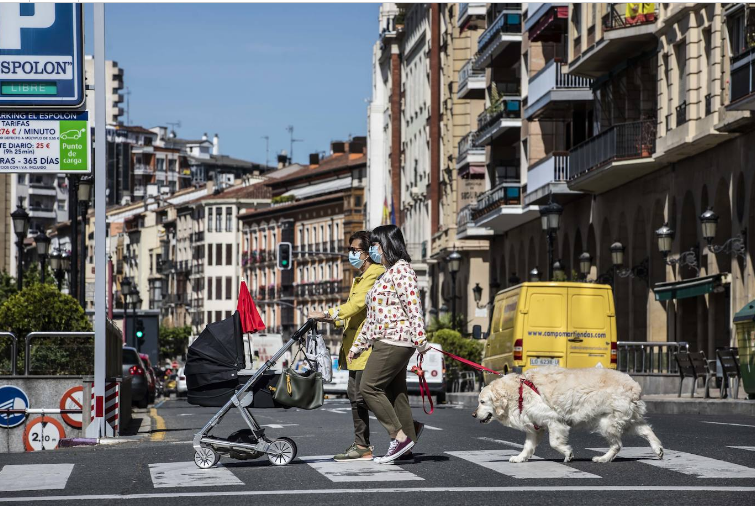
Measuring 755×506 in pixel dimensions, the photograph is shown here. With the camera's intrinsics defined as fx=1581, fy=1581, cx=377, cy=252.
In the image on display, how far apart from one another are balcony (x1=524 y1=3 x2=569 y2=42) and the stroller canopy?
132 feet

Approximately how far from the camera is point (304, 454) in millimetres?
14633

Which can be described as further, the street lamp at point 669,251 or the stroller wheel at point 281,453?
the street lamp at point 669,251

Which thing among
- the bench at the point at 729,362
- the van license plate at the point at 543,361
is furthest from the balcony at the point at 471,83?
the van license plate at the point at 543,361

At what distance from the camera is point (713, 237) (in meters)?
36.6

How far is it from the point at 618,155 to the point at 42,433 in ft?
85.5

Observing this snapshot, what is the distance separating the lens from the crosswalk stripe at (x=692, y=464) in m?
11.8

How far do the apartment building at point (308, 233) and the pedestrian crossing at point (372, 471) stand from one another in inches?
4437

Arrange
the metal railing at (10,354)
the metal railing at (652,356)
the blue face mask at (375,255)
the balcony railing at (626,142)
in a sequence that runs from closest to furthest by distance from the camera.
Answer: the blue face mask at (375,255) → the metal railing at (10,354) → the metal railing at (652,356) → the balcony railing at (626,142)

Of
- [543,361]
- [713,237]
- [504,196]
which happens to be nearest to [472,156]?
[504,196]

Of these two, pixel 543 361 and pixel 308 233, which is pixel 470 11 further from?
pixel 308 233

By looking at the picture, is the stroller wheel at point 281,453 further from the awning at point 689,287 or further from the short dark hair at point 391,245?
the awning at point 689,287

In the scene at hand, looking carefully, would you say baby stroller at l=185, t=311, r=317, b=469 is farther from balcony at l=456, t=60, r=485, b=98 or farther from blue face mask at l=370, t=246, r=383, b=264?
balcony at l=456, t=60, r=485, b=98

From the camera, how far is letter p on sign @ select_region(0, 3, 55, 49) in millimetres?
19641

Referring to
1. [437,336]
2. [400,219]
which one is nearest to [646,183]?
[437,336]
